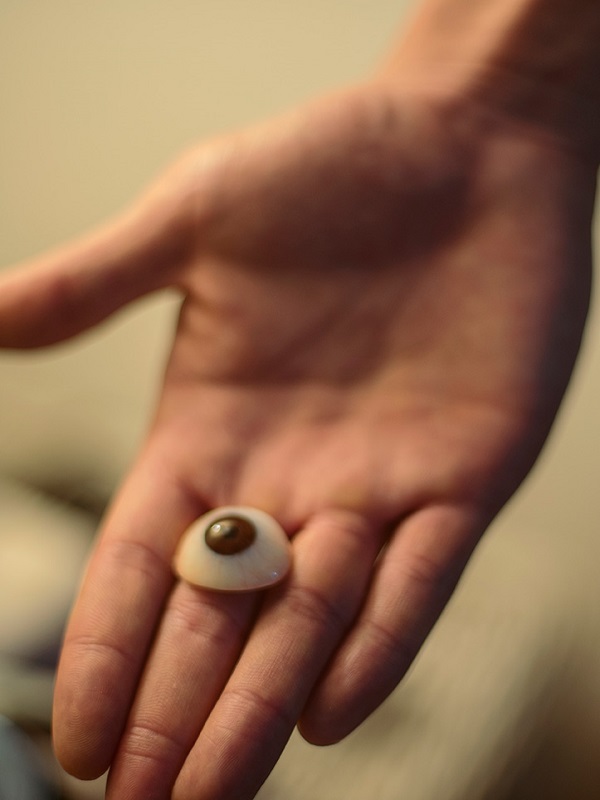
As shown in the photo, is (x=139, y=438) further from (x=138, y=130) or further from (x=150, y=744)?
(x=150, y=744)

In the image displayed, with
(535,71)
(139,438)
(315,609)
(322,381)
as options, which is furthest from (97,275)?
(139,438)

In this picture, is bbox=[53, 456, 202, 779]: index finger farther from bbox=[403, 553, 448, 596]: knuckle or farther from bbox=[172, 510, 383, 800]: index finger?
bbox=[403, 553, 448, 596]: knuckle

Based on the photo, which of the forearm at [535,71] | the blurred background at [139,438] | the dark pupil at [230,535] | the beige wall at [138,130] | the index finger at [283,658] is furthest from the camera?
the beige wall at [138,130]

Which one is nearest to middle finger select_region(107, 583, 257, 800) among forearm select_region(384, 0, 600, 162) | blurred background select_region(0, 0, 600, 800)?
blurred background select_region(0, 0, 600, 800)

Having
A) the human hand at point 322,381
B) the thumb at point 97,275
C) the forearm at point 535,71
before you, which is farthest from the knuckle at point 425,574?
the forearm at point 535,71

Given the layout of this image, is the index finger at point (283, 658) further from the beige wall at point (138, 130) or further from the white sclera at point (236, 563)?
the beige wall at point (138, 130)

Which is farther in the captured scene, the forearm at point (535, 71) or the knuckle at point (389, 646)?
the forearm at point (535, 71)
